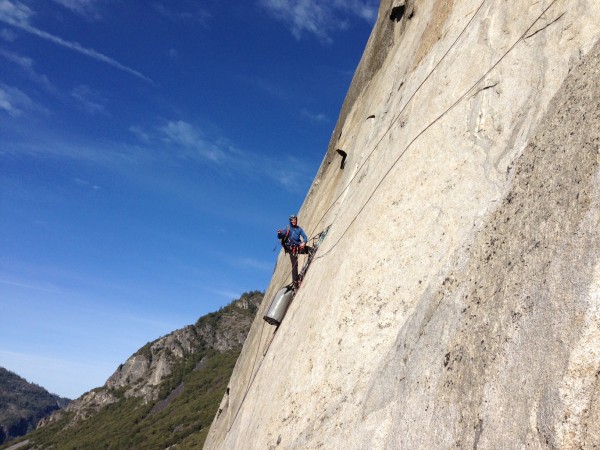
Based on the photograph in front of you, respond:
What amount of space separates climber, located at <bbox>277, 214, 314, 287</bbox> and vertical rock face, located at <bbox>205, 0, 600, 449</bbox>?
1546 mm

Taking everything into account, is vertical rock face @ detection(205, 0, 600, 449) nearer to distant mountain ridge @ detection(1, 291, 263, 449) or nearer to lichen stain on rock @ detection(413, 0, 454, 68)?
lichen stain on rock @ detection(413, 0, 454, 68)

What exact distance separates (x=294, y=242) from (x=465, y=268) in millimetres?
6361

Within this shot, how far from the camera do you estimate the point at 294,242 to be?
35.8ft

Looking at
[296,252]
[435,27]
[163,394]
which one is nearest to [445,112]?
A: [435,27]

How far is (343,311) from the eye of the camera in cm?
629

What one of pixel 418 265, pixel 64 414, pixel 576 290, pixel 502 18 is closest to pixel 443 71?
pixel 502 18

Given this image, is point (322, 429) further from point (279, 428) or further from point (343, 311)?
point (343, 311)

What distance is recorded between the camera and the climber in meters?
10.5

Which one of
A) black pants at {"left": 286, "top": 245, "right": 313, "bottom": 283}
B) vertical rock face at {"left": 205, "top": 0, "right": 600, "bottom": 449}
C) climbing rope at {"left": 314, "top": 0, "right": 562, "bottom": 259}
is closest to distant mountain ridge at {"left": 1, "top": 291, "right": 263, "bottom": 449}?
black pants at {"left": 286, "top": 245, "right": 313, "bottom": 283}

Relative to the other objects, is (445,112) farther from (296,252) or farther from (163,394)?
(163,394)

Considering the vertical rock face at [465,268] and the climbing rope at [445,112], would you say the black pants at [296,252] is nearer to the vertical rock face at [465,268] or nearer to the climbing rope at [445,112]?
the vertical rock face at [465,268]

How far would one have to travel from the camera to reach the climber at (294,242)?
1054cm

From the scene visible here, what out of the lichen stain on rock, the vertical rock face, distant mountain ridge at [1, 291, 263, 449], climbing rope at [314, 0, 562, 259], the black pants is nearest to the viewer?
the vertical rock face

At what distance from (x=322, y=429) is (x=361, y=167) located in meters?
5.36
